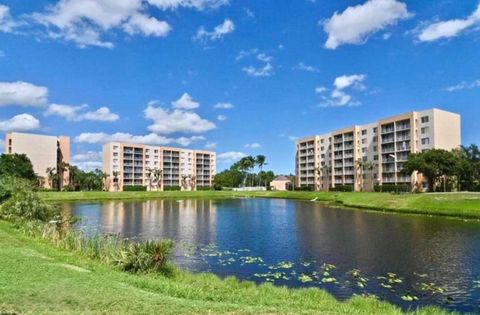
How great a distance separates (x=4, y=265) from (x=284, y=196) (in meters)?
112

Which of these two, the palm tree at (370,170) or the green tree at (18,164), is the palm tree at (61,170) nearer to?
the green tree at (18,164)

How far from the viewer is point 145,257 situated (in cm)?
1892

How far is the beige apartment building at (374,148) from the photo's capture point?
3917 inches

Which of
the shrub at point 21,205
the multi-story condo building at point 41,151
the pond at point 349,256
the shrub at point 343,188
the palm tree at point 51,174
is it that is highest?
the multi-story condo building at point 41,151

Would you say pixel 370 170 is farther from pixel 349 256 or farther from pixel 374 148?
pixel 349 256

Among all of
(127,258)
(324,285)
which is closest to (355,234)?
(324,285)

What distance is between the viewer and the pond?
1970 cm

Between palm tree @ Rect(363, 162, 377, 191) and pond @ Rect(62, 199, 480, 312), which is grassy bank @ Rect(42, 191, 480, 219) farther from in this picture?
palm tree @ Rect(363, 162, 377, 191)

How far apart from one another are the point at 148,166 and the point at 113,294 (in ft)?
568

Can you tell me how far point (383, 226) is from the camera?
45219mm

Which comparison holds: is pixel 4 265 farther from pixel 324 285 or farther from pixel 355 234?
pixel 355 234

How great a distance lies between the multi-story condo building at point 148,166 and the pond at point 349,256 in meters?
128

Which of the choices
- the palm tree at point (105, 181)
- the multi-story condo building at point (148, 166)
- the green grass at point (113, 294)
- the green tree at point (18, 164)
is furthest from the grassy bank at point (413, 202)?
the multi-story condo building at point (148, 166)

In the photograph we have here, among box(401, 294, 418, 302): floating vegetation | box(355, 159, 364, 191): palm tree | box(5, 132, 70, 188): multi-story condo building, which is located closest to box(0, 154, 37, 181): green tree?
box(5, 132, 70, 188): multi-story condo building
